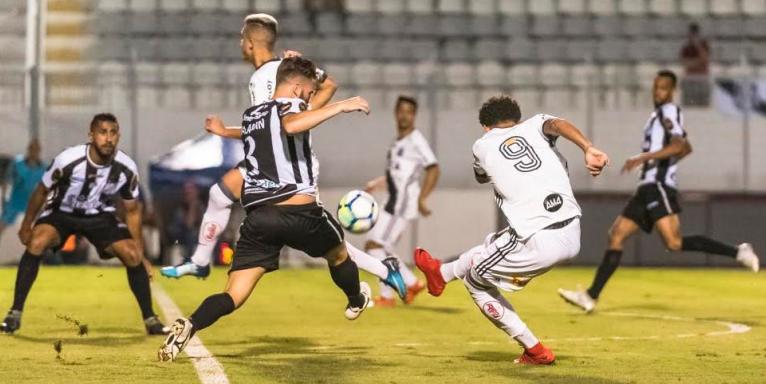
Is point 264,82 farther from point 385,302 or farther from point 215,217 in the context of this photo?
point 385,302

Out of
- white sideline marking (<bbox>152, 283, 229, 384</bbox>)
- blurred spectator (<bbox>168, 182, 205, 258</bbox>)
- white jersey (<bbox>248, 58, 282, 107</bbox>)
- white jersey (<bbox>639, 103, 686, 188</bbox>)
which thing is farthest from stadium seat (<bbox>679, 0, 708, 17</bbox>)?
white jersey (<bbox>248, 58, 282, 107</bbox>)

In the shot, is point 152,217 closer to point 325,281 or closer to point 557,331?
point 325,281

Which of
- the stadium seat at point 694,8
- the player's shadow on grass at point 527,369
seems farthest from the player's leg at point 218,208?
the stadium seat at point 694,8

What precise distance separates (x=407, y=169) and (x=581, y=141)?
23.2 ft

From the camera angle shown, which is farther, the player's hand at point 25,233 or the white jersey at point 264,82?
the player's hand at point 25,233

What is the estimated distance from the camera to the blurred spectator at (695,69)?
2347cm

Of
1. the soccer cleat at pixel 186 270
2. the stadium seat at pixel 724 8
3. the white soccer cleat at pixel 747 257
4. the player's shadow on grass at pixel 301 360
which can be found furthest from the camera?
the stadium seat at pixel 724 8

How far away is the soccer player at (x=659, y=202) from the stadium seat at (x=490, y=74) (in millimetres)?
10638

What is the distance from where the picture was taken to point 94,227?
10.9 metres

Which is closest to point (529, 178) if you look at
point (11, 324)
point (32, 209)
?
point (32, 209)

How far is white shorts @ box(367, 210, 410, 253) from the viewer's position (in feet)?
47.6

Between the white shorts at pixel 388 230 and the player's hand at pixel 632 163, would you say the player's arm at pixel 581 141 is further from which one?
the white shorts at pixel 388 230

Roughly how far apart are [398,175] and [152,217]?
824 cm

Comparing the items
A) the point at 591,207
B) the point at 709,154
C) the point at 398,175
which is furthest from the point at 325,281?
the point at 709,154
